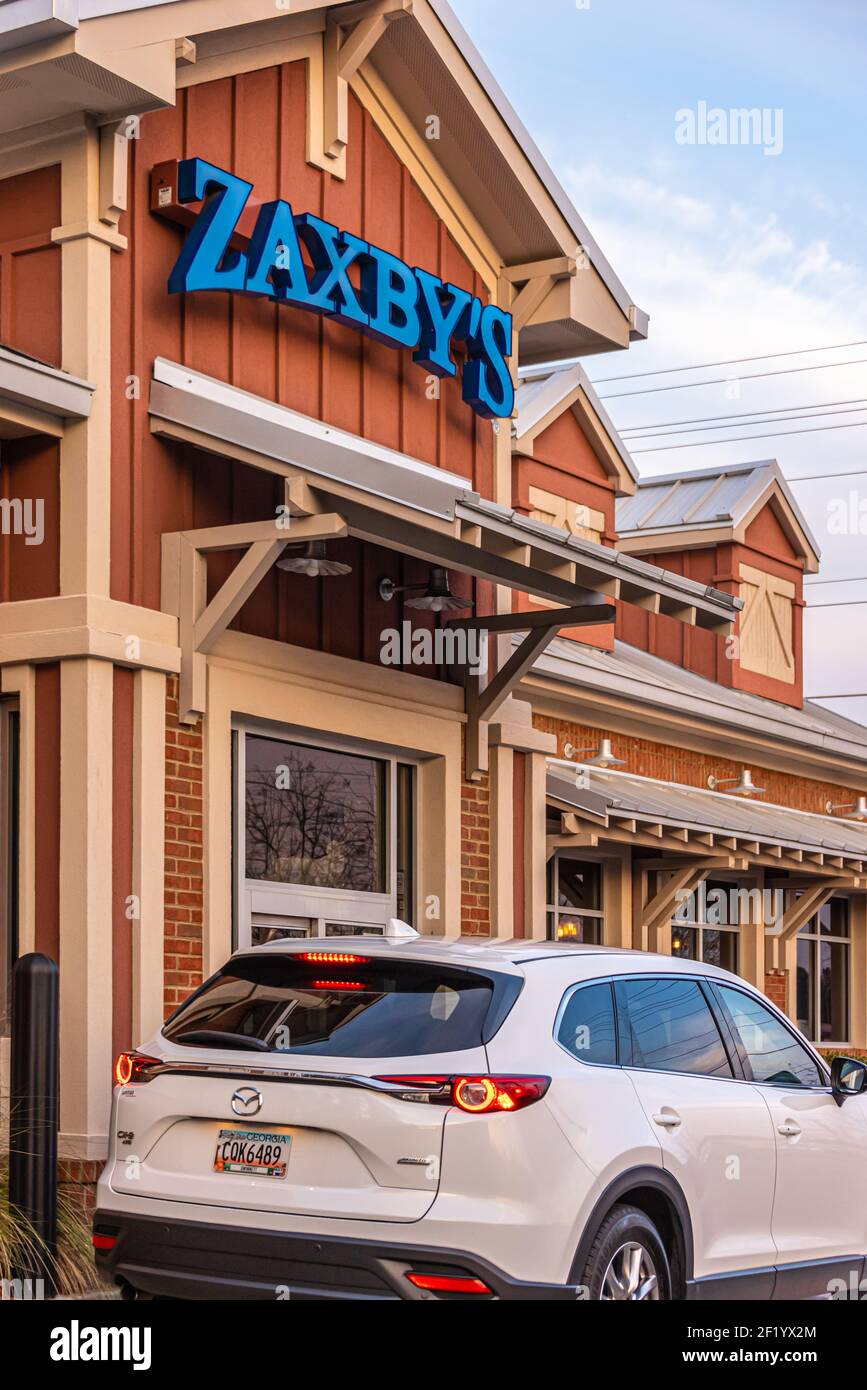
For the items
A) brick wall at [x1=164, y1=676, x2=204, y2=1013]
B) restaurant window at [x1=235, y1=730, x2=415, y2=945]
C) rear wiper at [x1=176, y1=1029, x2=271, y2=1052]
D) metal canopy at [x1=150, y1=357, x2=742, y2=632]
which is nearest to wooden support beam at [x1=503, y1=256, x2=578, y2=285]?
metal canopy at [x1=150, y1=357, x2=742, y2=632]

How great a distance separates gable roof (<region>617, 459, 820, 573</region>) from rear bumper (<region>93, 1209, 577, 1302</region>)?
17.2 metres

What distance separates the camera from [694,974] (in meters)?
8.17

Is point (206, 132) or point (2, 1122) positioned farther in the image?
point (206, 132)

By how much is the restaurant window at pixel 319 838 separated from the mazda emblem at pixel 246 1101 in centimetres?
457

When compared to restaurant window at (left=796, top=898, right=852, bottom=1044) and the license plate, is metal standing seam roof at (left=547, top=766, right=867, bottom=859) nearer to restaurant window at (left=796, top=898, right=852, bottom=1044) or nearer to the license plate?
restaurant window at (left=796, top=898, right=852, bottom=1044)

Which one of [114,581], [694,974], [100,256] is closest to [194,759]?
[114,581]

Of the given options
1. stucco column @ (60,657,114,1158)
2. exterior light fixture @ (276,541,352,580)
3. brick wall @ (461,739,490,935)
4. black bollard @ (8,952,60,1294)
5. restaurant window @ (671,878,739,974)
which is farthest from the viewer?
restaurant window @ (671,878,739,974)

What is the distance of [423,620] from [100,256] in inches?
150

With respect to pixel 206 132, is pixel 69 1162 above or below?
below

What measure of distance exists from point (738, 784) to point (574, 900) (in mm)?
3405

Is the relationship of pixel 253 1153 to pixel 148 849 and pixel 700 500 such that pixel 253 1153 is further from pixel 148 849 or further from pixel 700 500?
pixel 700 500

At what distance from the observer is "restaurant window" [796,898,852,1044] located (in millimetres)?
22016

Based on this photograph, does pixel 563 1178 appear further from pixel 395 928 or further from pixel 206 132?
pixel 206 132
